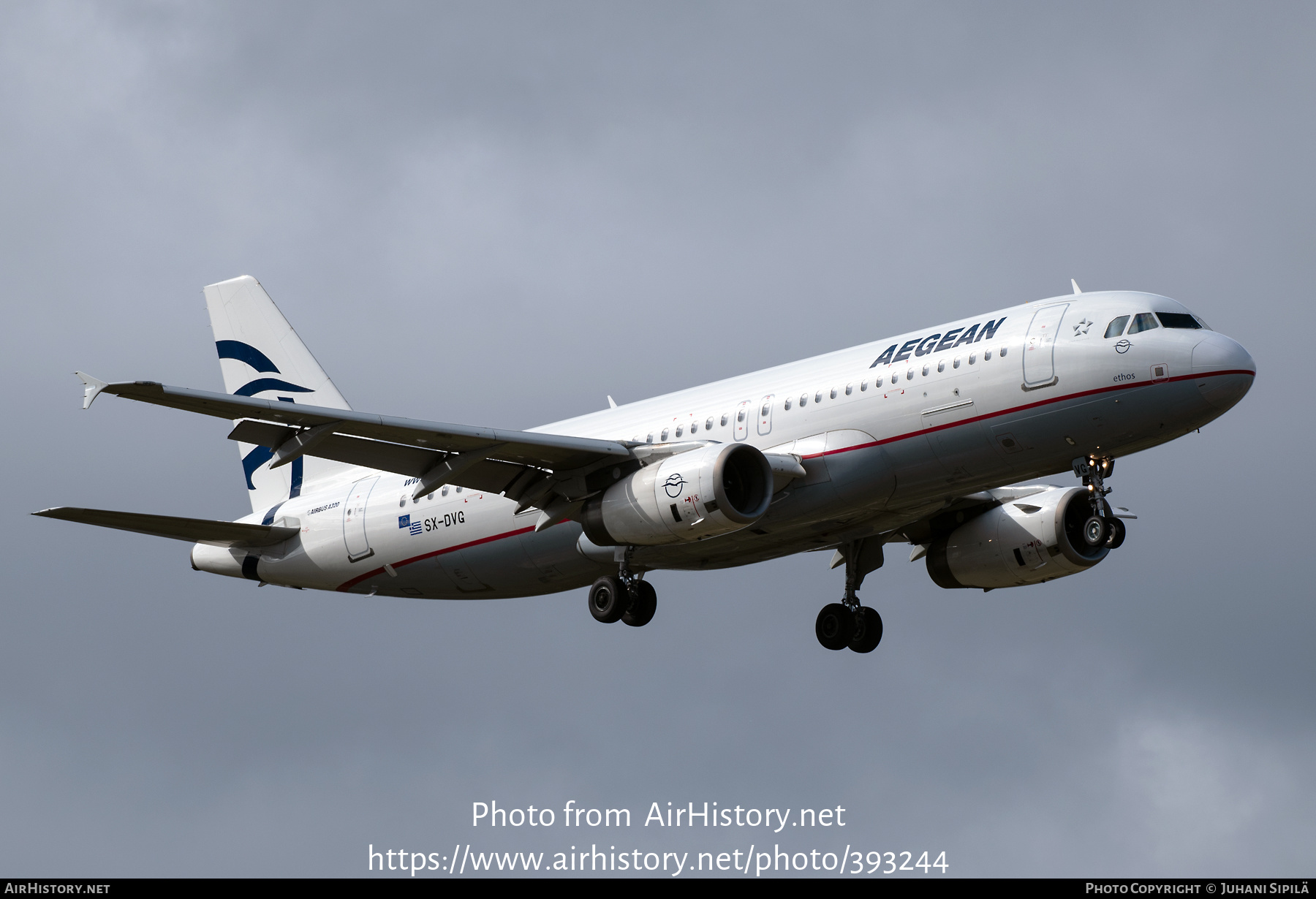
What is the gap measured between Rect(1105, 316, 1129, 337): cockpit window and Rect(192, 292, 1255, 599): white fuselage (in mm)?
101

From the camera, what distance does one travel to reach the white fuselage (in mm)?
32156

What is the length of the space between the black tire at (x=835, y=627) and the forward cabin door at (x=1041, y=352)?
35.1 feet

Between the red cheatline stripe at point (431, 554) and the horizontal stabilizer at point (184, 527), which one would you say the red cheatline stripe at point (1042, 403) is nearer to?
the red cheatline stripe at point (431, 554)

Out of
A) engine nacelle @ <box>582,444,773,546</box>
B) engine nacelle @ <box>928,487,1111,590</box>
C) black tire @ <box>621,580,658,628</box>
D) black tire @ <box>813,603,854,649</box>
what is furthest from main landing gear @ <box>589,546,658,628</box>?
engine nacelle @ <box>928,487,1111,590</box>

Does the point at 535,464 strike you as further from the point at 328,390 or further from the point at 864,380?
the point at 328,390

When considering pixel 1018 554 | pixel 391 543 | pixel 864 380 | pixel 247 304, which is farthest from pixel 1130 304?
pixel 247 304

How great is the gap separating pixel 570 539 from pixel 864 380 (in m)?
8.09

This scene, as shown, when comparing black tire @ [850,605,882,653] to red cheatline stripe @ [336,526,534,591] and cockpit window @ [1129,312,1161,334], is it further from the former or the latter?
cockpit window @ [1129,312,1161,334]

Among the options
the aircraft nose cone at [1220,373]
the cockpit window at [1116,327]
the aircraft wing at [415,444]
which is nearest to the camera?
the aircraft wing at [415,444]

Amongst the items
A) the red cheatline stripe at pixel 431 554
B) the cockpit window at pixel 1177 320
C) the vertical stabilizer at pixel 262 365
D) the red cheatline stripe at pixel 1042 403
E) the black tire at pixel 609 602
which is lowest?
the black tire at pixel 609 602

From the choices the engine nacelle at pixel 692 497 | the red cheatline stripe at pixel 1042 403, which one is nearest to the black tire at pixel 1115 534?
the red cheatline stripe at pixel 1042 403

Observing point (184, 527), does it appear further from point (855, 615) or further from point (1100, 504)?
point (1100, 504)

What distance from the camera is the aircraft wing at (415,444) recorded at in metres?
30.2

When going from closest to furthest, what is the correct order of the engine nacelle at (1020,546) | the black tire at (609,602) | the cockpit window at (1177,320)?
the cockpit window at (1177,320)
the black tire at (609,602)
the engine nacelle at (1020,546)
